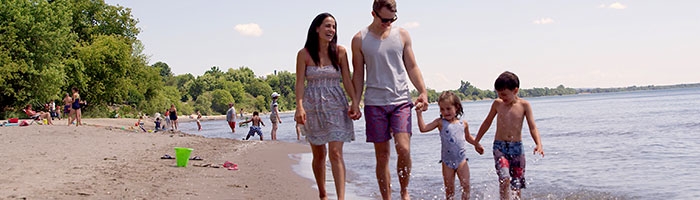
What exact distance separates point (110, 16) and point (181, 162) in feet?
162

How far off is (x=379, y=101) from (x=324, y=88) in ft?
1.70

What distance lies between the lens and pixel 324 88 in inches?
242

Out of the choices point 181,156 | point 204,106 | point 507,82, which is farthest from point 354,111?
point 204,106

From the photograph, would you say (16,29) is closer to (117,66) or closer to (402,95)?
(117,66)

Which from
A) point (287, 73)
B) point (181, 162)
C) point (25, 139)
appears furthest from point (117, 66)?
point (287, 73)

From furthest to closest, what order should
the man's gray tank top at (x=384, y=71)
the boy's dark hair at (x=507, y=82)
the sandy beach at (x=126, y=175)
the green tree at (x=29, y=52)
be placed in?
the green tree at (x=29, y=52) < the sandy beach at (x=126, y=175) < the boy's dark hair at (x=507, y=82) < the man's gray tank top at (x=384, y=71)

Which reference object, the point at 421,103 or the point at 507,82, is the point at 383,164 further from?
the point at 507,82

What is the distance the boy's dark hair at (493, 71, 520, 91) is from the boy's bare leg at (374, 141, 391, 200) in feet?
3.83

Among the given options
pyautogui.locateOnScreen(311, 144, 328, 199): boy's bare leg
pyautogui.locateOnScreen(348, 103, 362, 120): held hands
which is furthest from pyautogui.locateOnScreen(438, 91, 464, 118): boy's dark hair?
pyautogui.locateOnScreen(311, 144, 328, 199): boy's bare leg

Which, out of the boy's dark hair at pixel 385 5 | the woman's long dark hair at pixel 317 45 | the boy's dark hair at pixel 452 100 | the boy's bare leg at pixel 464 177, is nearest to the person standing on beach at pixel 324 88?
the woman's long dark hair at pixel 317 45

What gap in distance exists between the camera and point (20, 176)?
9.01 metres

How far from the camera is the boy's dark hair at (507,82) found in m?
6.33

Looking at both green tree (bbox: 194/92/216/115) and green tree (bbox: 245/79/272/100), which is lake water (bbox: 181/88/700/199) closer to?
green tree (bbox: 194/92/216/115)

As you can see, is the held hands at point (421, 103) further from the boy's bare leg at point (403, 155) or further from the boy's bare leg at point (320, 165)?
the boy's bare leg at point (320, 165)
